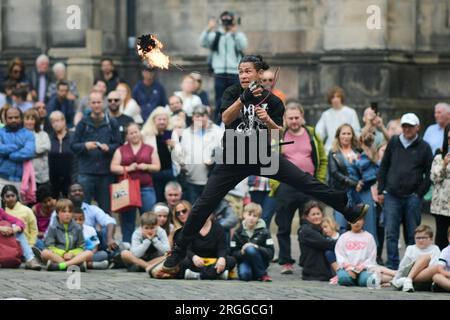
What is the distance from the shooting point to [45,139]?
66.6ft

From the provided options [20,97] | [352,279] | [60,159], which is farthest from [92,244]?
[20,97]

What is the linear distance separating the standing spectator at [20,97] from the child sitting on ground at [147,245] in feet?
16.7

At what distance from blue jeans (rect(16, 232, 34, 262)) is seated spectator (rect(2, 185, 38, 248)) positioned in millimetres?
268

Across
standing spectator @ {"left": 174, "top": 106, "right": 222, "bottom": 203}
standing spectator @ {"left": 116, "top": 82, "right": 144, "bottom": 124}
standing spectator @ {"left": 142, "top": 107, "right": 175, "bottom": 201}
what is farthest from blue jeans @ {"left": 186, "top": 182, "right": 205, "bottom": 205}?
→ standing spectator @ {"left": 116, "top": 82, "right": 144, "bottom": 124}

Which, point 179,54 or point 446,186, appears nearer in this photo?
point 446,186

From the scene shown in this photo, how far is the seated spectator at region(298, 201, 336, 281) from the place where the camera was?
1780cm

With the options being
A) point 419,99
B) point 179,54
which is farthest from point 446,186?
point 179,54

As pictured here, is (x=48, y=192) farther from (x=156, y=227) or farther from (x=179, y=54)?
(x=179, y=54)

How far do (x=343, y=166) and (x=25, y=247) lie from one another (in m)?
3.63

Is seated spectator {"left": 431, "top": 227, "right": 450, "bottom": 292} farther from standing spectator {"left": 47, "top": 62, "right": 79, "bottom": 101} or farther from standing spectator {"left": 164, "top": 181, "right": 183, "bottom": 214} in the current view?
standing spectator {"left": 47, "top": 62, "right": 79, "bottom": 101}

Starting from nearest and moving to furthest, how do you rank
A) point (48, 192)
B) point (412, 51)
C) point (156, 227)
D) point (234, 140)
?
point (234, 140), point (156, 227), point (48, 192), point (412, 51)

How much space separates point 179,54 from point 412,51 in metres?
3.91

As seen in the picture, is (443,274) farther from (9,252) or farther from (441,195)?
(9,252)

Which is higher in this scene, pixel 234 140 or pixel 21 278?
pixel 234 140
